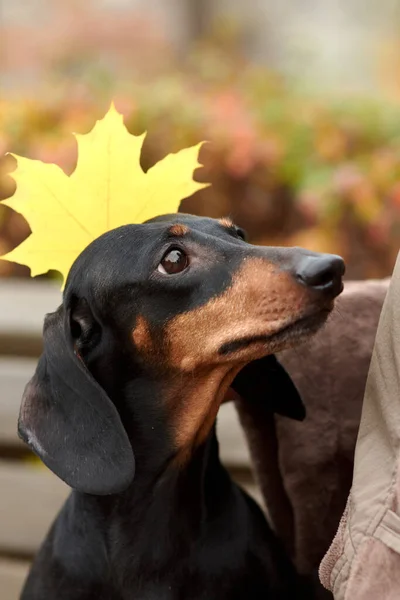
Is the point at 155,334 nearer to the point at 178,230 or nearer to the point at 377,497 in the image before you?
the point at 178,230

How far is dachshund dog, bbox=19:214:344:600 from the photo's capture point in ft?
5.55

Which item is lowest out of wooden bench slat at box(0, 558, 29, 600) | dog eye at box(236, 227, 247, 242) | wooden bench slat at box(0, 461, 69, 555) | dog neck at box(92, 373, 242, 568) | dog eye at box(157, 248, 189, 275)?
wooden bench slat at box(0, 558, 29, 600)

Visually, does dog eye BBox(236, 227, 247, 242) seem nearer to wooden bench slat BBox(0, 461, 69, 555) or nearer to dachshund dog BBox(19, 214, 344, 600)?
dachshund dog BBox(19, 214, 344, 600)

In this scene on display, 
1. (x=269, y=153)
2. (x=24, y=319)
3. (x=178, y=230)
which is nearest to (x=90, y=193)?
(x=178, y=230)

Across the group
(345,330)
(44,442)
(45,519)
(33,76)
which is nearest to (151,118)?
(45,519)

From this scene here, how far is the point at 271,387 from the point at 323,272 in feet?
1.47

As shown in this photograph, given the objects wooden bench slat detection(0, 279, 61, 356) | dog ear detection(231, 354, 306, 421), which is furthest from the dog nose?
wooden bench slat detection(0, 279, 61, 356)

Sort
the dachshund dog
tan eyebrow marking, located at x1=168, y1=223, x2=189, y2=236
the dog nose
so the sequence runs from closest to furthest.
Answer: the dog nose
the dachshund dog
tan eyebrow marking, located at x1=168, y1=223, x2=189, y2=236

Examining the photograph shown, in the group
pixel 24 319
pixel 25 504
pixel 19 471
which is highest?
pixel 24 319

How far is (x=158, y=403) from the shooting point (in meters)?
1.84

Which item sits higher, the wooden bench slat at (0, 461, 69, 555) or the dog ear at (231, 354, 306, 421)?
the dog ear at (231, 354, 306, 421)

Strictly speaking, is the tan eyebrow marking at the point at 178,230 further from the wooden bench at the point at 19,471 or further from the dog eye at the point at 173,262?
the wooden bench at the point at 19,471

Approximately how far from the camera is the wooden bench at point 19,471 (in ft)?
9.25

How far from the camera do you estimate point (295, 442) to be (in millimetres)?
2082
